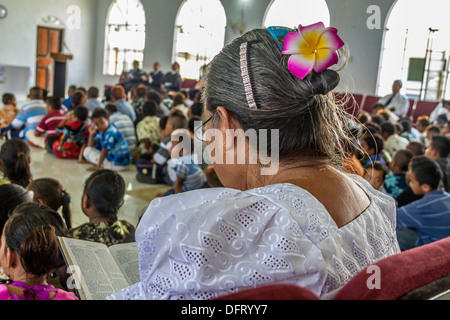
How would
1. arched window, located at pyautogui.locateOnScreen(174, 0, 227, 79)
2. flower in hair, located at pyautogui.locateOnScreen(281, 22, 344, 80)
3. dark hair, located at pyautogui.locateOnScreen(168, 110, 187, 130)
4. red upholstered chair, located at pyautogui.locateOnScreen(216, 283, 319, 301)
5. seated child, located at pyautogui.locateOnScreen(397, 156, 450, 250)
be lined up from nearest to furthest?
red upholstered chair, located at pyautogui.locateOnScreen(216, 283, 319, 301) < flower in hair, located at pyautogui.locateOnScreen(281, 22, 344, 80) < seated child, located at pyautogui.locateOnScreen(397, 156, 450, 250) < dark hair, located at pyautogui.locateOnScreen(168, 110, 187, 130) < arched window, located at pyautogui.locateOnScreen(174, 0, 227, 79)

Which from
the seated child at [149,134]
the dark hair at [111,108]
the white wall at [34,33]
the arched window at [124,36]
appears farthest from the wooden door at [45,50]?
the seated child at [149,134]

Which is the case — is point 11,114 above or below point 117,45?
below

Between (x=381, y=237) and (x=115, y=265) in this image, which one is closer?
(x=381, y=237)

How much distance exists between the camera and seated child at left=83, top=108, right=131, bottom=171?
4.94 m

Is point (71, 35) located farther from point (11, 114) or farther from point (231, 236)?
point (231, 236)

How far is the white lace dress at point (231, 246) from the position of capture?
0.66 metres

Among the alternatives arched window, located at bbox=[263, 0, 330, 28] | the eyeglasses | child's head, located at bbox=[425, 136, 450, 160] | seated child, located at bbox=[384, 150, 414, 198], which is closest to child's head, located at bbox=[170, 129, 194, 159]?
seated child, located at bbox=[384, 150, 414, 198]

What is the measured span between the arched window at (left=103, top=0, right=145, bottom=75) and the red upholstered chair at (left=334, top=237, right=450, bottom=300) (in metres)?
13.1

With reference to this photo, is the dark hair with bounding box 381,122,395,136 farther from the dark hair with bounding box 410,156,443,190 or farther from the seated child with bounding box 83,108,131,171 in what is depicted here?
the seated child with bounding box 83,108,131,171

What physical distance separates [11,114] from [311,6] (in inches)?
252

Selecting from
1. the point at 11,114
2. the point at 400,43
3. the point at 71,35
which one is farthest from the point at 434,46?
the point at 71,35

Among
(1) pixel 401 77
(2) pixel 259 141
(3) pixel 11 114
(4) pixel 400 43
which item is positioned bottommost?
(3) pixel 11 114
